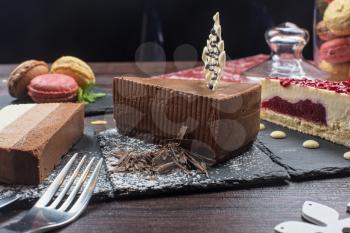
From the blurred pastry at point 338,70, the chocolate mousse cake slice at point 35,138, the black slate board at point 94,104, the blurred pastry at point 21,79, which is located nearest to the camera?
the chocolate mousse cake slice at point 35,138

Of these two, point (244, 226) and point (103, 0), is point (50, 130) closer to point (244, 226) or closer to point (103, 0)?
point (244, 226)

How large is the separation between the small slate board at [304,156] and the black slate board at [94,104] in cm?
55

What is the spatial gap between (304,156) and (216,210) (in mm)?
411

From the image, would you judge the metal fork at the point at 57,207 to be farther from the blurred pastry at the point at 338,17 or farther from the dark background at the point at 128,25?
the dark background at the point at 128,25

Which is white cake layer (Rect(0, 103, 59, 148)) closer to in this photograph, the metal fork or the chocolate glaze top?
the metal fork

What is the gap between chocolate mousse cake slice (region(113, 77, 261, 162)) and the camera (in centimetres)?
129

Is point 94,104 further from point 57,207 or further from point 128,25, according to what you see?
point 128,25

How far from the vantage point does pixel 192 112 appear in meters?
1.33

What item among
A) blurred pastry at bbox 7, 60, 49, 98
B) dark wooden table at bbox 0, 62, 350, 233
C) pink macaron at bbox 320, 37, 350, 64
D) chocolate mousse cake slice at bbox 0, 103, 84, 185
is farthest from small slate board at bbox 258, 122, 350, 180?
blurred pastry at bbox 7, 60, 49, 98

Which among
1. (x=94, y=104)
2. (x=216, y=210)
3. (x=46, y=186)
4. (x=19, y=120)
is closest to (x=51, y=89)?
(x=94, y=104)

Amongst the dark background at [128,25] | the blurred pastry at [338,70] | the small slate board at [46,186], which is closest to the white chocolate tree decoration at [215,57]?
the small slate board at [46,186]

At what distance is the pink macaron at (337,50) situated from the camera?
207 centimetres

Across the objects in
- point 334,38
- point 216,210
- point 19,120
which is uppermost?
point 334,38

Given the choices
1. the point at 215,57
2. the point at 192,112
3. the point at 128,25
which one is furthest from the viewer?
the point at 128,25
